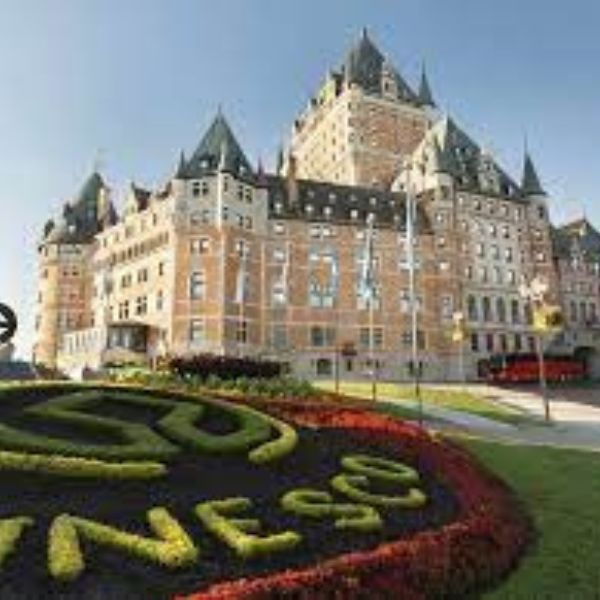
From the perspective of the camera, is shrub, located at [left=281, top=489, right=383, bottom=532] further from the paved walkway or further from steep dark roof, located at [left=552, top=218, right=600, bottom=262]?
steep dark roof, located at [left=552, top=218, right=600, bottom=262]

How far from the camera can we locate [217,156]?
84.4m

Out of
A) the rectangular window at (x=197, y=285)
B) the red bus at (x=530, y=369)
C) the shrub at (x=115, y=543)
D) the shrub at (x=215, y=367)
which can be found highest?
the rectangular window at (x=197, y=285)

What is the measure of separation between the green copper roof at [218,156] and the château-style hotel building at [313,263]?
16 centimetres

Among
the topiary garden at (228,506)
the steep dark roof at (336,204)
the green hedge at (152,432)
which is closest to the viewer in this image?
the topiary garden at (228,506)

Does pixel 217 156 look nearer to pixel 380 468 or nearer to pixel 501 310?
pixel 501 310

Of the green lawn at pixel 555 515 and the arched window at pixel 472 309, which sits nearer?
the green lawn at pixel 555 515

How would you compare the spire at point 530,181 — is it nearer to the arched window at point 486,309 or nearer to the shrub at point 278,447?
the arched window at point 486,309

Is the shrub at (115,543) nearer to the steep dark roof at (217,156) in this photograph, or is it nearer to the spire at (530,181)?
the steep dark roof at (217,156)

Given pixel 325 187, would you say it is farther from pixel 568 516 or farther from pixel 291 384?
pixel 568 516

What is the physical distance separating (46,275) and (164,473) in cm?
8694

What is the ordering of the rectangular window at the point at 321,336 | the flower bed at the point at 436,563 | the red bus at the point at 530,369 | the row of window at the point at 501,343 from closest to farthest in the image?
the flower bed at the point at 436,563, the red bus at the point at 530,369, the rectangular window at the point at 321,336, the row of window at the point at 501,343

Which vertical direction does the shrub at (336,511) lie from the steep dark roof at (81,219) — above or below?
below

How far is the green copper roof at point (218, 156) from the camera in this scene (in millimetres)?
83562

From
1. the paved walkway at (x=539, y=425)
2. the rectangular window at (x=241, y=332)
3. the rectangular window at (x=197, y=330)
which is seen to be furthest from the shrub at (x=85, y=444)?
the rectangular window at (x=241, y=332)
